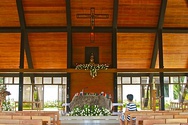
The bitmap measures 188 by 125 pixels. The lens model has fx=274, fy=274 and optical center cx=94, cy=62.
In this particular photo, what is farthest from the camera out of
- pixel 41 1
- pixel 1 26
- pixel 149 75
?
pixel 149 75

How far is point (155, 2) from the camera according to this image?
38.0 ft

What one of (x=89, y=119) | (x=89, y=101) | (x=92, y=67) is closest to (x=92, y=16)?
(x=92, y=67)

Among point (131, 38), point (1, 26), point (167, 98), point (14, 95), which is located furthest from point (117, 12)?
point (14, 95)

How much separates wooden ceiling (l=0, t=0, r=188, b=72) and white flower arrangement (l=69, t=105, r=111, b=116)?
3509 mm

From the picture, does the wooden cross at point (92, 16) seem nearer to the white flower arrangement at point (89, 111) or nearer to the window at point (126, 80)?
the white flower arrangement at point (89, 111)

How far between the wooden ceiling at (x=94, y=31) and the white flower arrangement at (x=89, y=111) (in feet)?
11.5

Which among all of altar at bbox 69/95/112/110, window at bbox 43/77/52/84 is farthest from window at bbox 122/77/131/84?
altar at bbox 69/95/112/110

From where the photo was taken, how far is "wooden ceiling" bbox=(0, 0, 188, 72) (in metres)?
11.6

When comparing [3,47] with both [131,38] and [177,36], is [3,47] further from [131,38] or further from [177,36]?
[177,36]

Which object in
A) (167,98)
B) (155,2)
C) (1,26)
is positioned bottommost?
(167,98)

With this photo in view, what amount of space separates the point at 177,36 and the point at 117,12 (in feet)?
10.3

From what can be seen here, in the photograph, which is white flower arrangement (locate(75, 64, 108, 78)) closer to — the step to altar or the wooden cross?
the wooden cross

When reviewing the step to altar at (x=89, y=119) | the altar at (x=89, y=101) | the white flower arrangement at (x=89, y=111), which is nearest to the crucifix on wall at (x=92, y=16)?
the altar at (x=89, y=101)

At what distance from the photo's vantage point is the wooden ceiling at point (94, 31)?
11.6m
